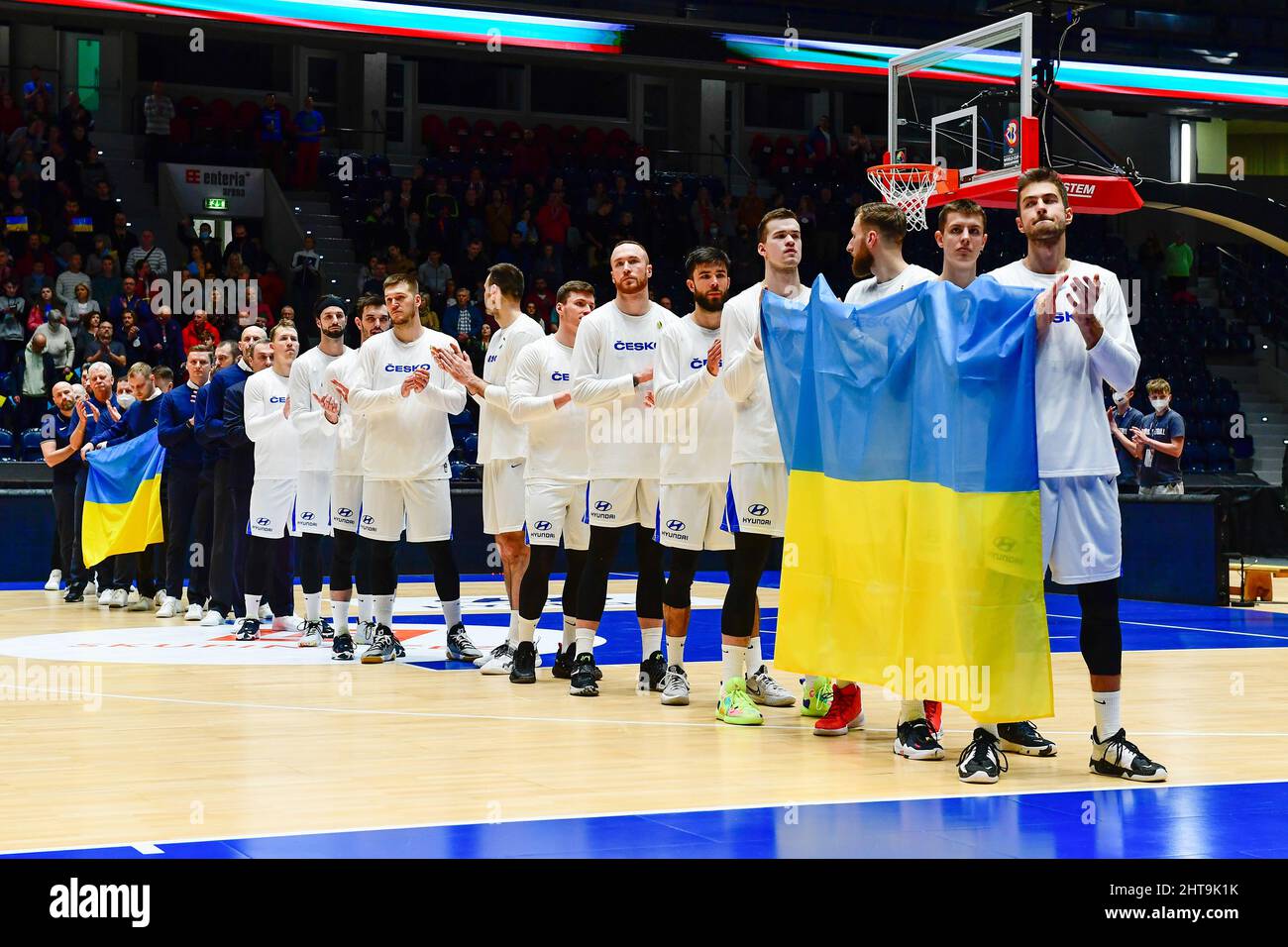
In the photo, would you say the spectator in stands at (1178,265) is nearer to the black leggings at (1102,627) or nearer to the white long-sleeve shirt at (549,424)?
the white long-sleeve shirt at (549,424)

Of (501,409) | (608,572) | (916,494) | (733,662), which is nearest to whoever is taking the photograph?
(916,494)

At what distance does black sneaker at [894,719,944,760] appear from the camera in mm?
6059

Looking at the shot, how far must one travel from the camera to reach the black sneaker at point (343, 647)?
30.5ft

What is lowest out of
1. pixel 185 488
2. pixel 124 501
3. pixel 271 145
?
pixel 124 501

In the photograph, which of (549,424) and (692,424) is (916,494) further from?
(549,424)

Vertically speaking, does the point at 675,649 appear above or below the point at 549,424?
below

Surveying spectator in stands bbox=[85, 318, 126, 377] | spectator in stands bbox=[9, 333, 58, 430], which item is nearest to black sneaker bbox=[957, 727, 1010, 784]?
spectator in stands bbox=[85, 318, 126, 377]

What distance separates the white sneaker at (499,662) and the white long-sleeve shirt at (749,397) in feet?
7.83

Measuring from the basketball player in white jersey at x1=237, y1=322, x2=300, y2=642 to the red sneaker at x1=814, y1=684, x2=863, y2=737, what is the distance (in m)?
4.59

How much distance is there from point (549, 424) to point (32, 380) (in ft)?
34.9

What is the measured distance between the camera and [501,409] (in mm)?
8672

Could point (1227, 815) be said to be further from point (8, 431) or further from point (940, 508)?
point (8, 431)

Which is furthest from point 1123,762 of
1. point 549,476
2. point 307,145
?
point 307,145

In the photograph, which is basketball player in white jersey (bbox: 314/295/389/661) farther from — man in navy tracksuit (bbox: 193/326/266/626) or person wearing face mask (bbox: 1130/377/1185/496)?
person wearing face mask (bbox: 1130/377/1185/496)
